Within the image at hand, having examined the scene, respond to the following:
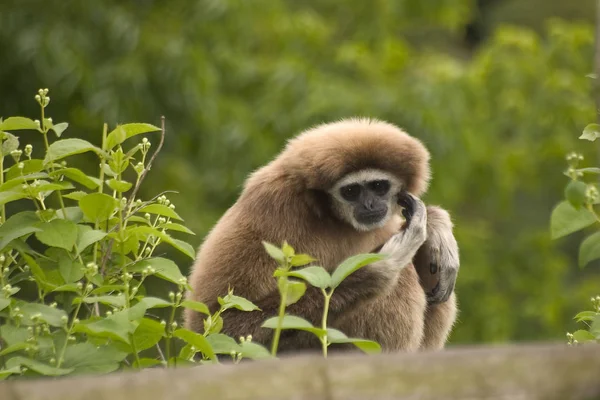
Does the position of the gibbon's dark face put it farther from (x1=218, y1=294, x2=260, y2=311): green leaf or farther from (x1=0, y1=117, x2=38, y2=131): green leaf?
(x1=0, y1=117, x2=38, y2=131): green leaf

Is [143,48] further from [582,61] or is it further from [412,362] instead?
[412,362]

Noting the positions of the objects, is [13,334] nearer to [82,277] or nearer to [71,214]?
[82,277]

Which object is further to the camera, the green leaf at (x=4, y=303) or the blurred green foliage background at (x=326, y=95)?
the blurred green foliage background at (x=326, y=95)

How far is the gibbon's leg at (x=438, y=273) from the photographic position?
518cm

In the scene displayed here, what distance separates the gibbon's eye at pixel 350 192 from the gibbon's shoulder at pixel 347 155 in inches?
3.6

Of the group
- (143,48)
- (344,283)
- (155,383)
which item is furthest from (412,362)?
(143,48)

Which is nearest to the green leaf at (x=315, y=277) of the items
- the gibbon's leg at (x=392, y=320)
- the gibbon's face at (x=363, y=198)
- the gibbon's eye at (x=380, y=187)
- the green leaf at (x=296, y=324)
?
the green leaf at (x=296, y=324)

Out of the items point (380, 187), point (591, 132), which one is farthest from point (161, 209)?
point (380, 187)

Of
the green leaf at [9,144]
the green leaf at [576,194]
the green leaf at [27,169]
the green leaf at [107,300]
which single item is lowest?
the green leaf at [107,300]

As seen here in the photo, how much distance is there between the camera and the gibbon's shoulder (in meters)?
4.89

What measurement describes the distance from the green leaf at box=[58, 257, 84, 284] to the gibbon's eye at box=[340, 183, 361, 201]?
6.79 ft

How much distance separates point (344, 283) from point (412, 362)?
8.38 feet

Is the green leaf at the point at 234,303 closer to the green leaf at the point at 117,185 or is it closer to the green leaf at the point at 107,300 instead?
the green leaf at the point at 107,300

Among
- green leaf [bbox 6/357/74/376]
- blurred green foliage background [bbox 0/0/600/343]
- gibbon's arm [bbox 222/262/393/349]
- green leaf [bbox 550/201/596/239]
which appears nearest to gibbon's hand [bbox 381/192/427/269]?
gibbon's arm [bbox 222/262/393/349]
